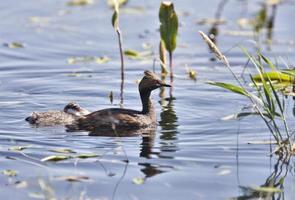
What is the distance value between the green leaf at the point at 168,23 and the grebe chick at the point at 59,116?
9.66ft

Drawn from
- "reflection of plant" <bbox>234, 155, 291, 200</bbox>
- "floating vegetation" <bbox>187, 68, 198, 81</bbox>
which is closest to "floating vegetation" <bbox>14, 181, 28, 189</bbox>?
"reflection of plant" <bbox>234, 155, 291, 200</bbox>

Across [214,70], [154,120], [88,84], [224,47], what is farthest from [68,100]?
[224,47]

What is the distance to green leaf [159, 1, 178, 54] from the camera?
52.5 ft

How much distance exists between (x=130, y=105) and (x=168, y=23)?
1.88 meters

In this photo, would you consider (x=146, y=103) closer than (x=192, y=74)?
Yes

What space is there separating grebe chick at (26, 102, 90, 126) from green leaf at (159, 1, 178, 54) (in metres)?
2.94

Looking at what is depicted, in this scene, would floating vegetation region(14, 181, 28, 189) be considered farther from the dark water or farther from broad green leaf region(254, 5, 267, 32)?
broad green leaf region(254, 5, 267, 32)

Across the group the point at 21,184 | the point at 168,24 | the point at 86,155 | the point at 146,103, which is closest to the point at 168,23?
the point at 168,24

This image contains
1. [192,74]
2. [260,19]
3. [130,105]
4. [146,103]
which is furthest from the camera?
[260,19]

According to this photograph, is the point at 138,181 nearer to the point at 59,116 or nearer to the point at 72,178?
the point at 72,178

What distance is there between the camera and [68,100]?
1528 cm

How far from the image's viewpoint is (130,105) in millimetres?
15156

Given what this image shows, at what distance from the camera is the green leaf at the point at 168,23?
630 inches

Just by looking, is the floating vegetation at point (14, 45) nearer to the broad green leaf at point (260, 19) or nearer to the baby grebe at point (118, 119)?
the broad green leaf at point (260, 19)
